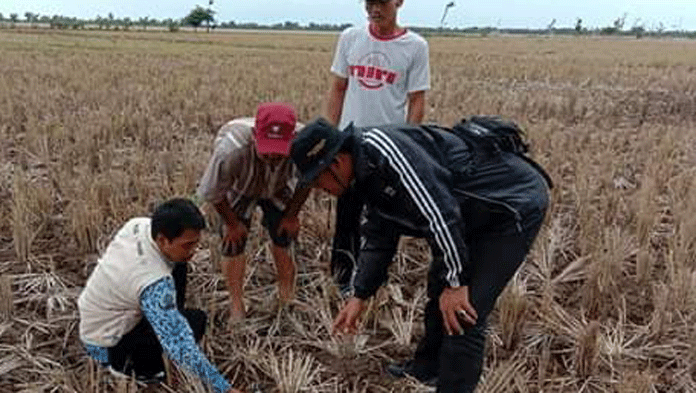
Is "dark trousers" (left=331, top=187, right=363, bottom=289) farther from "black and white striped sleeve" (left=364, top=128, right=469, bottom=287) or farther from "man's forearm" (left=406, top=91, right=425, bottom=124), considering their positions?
"black and white striped sleeve" (left=364, top=128, right=469, bottom=287)

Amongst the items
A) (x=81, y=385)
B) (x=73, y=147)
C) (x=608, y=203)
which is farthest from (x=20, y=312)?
(x=608, y=203)

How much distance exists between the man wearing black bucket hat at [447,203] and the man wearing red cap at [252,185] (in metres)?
0.54

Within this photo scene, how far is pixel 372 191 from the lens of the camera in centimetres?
248

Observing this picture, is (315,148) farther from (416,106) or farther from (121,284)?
(416,106)

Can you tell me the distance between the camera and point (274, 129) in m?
2.93

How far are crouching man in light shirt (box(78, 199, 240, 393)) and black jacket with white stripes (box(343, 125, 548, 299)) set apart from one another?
0.66 meters

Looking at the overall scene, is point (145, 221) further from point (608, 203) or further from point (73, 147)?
point (73, 147)

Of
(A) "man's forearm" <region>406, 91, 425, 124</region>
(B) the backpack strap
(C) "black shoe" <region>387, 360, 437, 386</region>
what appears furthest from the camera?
(A) "man's forearm" <region>406, 91, 425, 124</region>

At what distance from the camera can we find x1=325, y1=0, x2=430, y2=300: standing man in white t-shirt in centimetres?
380

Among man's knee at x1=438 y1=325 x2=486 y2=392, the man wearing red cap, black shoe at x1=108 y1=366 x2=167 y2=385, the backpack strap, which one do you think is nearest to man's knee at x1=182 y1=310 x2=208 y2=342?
black shoe at x1=108 y1=366 x2=167 y2=385

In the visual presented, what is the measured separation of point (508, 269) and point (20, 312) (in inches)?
93.0

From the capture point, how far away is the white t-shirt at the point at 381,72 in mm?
3803

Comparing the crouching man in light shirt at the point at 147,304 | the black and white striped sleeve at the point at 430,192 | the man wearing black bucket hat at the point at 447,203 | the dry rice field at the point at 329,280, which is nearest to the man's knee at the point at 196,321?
the crouching man in light shirt at the point at 147,304

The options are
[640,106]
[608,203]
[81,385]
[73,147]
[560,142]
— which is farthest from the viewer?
[640,106]
